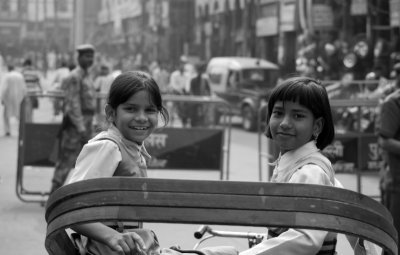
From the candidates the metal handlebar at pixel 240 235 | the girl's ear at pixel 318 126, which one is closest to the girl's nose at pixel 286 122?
the girl's ear at pixel 318 126

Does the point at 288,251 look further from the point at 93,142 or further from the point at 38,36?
the point at 38,36

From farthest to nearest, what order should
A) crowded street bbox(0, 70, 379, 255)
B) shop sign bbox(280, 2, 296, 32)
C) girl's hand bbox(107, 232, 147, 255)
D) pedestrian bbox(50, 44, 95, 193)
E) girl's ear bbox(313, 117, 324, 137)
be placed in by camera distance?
shop sign bbox(280, 2, 296, 32) → pedestrian bbox(50, 44, 95, 193) → crowded street bbox(0, 70, 379, 255) → girl's ear bbox(313, 117, 324, 137) → girl's hand bbox(107, 232, 147, 255)

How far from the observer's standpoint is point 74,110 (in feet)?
31.8

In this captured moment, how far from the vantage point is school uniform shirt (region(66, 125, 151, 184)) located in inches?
125

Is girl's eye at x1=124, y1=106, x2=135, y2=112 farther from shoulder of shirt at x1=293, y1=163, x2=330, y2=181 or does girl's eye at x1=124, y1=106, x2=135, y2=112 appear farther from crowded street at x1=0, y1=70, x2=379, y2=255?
crowded street at x1=0, y1=70, x2=379, y2=255

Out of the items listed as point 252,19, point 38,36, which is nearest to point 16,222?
point 252,19

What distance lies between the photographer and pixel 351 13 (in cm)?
2697

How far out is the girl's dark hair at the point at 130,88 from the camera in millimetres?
3340

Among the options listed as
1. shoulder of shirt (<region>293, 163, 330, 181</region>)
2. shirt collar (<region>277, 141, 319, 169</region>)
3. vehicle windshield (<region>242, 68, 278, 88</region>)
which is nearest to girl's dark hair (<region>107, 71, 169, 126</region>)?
shirt collar (<region>277, 141, 319, 169</region>)

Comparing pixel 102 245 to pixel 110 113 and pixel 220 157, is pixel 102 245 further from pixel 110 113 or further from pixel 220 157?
pixel 220 157

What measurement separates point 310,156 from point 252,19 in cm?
3772

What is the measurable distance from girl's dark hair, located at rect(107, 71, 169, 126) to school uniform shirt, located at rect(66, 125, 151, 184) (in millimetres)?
128

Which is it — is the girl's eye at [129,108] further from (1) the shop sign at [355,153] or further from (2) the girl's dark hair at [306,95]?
(1) the shop sign at [355,153]

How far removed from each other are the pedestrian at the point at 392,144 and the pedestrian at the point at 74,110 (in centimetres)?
409
